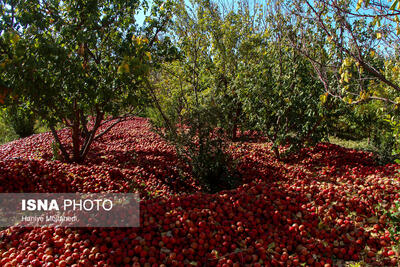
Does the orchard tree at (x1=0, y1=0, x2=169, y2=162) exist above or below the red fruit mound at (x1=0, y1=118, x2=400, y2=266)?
above

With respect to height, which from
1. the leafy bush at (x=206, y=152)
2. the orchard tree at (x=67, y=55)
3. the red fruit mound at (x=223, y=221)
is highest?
the orchard tree at (x=67, y=55)

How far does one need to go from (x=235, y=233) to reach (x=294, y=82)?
3.09 m

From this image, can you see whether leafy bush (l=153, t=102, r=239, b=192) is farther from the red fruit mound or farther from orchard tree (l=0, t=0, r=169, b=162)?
orchard tree (l=0, t=0, r=169, b=162)

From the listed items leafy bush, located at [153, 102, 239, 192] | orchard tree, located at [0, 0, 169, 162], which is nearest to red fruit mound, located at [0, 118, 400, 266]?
leafy bush, located at [153, 102, 239, 192]

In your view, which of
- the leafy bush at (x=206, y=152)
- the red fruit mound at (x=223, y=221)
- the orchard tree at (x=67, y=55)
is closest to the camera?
the red fruit mound at (x=223, y=221)

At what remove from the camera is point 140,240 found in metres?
2.48

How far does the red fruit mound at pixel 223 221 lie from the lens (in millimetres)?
2359

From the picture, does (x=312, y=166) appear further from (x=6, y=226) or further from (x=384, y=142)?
(x=6, y=226)

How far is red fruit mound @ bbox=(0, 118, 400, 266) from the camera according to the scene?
92.9 inches

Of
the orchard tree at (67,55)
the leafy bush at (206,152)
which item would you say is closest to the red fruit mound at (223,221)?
the leafy bush at (206,152)

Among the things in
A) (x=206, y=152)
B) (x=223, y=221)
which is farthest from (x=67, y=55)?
(x=223, y=221)

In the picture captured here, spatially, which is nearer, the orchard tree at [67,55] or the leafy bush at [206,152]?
the orchard tree at [67,55]

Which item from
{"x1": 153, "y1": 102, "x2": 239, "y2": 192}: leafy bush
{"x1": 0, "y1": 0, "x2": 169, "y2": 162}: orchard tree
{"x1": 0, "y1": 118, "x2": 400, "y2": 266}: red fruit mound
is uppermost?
{"x1": 0, "y1": 0, "x2": 169, "y2": 162}: orchard tree

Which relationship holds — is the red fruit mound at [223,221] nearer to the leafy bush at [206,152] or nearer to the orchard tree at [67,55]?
the leafy bush at [206,152]
